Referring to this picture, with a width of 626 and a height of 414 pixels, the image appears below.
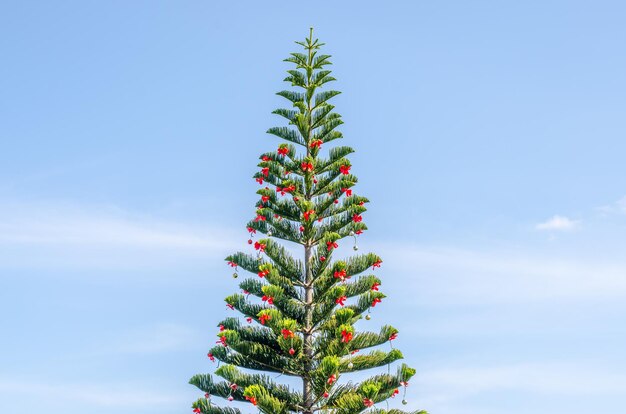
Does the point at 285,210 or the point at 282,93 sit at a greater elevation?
the point at 282,93

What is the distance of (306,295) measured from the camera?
57.2 feet

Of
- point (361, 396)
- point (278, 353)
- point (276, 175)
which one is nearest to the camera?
point (361, 396)

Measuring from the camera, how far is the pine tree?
16.3 metres

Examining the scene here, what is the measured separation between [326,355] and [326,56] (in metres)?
6.40

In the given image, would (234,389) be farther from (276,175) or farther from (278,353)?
(276,175)

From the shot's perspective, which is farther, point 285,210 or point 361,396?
point 285,210

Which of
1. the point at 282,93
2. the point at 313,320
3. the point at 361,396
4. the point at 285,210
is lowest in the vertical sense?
the point at 361,396

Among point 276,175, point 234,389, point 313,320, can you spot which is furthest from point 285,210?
point 234,389

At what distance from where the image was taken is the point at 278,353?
55.6 ft

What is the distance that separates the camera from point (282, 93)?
18.5 meters

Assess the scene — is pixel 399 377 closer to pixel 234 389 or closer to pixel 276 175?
pixel 234 389

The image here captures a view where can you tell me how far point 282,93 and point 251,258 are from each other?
368 centimetres

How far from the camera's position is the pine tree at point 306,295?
16.3 meters

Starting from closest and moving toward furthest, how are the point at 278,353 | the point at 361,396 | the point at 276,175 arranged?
the point at 361,396 < the point at 278,353 < the point at 276,175
